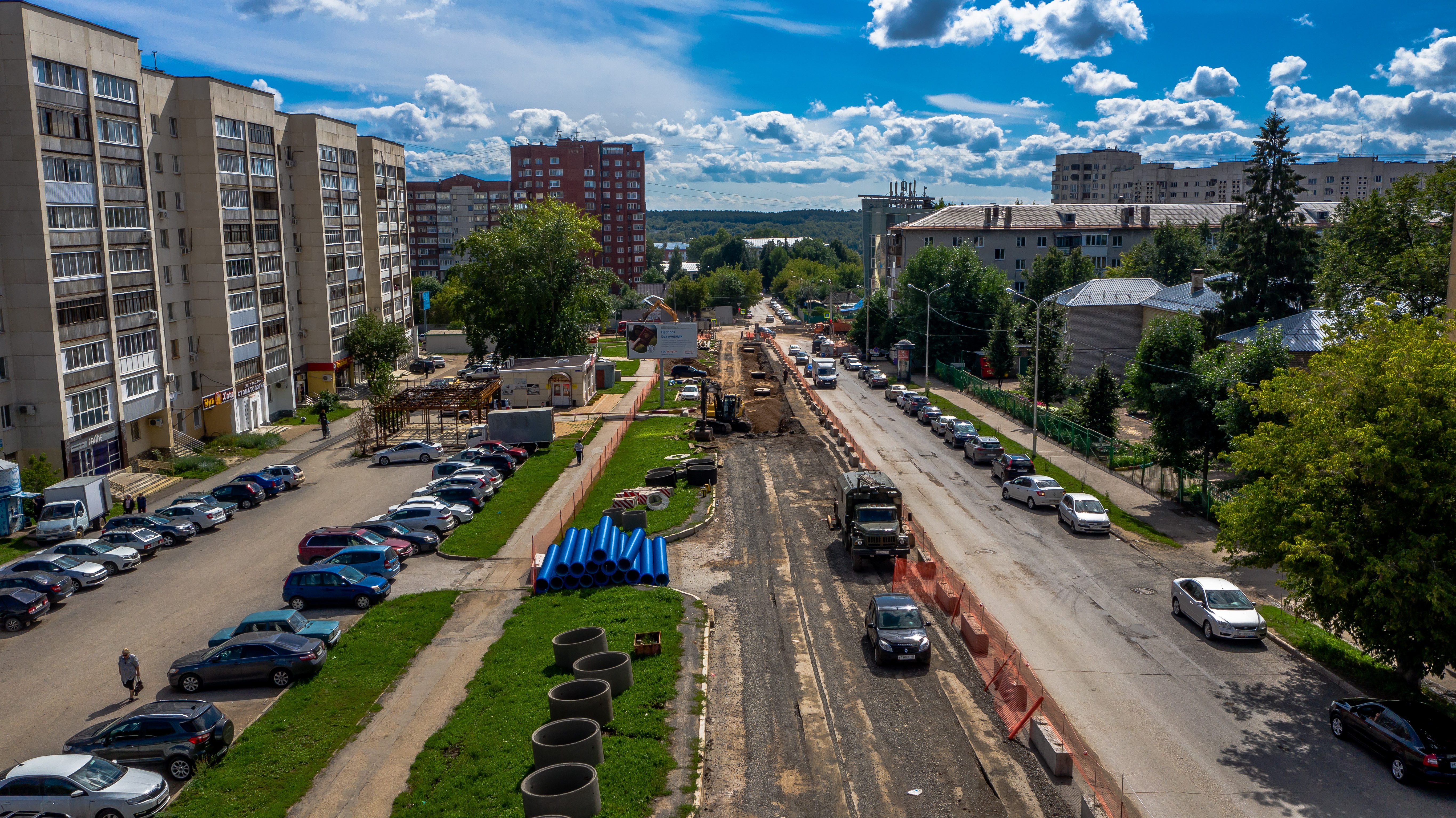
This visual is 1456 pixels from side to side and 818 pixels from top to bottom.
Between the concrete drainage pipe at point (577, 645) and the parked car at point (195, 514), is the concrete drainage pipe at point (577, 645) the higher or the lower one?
the higher one

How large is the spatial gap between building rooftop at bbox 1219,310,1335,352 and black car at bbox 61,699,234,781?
43899 mm

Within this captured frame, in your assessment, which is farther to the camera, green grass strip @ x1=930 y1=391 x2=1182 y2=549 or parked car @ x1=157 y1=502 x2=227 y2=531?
parked car @ x1=157 y1=502 x2=227 y2=531

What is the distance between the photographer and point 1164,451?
40.8m

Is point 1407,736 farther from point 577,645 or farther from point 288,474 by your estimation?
point 288,474

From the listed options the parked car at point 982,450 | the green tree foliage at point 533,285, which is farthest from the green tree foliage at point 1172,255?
the green tree foliage at point 533,285

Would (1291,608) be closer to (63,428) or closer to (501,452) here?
(501,452)

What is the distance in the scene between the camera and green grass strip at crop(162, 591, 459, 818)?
1723 centimetres

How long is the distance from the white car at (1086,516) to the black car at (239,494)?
119ft

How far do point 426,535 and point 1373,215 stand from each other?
51.0m

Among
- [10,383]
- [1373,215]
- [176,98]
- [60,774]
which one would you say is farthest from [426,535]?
[1373,215]

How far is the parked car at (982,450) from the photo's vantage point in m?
47.2

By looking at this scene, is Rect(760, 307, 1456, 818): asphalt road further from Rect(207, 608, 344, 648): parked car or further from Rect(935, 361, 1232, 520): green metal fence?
Rect(207, 608, 344, 648): parked car

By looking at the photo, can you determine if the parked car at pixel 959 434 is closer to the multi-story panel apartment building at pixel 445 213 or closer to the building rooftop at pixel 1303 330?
the building rooftop at pixel 1303 330

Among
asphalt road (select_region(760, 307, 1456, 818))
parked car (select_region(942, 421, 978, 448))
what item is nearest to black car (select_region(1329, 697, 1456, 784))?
asphalt road (select_region(760, 307, 1456, 818))
